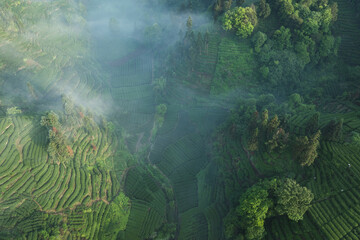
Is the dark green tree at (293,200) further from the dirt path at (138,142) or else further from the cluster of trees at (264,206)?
the dirt path at (138,142)

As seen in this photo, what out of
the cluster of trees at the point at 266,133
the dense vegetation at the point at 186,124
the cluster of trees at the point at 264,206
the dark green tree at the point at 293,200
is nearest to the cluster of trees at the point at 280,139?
the cluster of trees at the point at 266,133

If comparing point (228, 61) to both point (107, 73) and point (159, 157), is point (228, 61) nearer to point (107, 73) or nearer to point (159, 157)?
point (159, 157)

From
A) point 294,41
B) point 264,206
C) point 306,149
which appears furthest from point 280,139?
point 294,41

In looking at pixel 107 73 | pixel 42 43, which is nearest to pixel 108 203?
pixel 107 73

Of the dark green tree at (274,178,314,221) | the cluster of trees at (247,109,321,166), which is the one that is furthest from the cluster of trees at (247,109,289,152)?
the dark green tree at (274,178,314,221)

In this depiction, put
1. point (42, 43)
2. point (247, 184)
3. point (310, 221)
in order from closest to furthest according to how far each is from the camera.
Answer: point (310, 221)
point (247, 184)
point (42, 43)

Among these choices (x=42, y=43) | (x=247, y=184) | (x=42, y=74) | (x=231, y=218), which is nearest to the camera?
(x=231, y=218)
